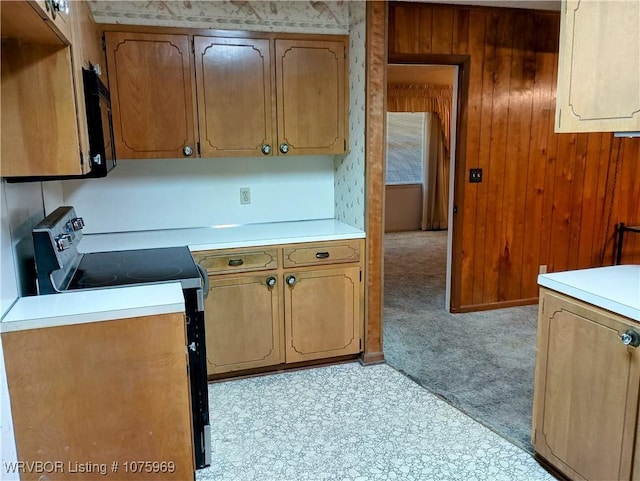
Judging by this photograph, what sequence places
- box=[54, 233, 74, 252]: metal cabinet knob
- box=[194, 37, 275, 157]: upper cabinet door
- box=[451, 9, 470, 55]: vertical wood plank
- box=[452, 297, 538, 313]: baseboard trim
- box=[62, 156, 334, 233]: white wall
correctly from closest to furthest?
box=[54, 233, 74, 252]: metal cabinet knob → box=[194, 37, 275, 157]: upper cabinet door → box=[62, 156, 334, 233]: white wall → box=[451, 9, 470, 55]: vertical wood plank → box=[452, 297, 538, 313]: baseboard trim

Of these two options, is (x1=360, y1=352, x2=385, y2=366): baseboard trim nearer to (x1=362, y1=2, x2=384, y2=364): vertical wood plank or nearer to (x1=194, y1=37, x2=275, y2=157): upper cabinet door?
(x1=362, y1=2, x2=384, y2=364): vertical wood plank

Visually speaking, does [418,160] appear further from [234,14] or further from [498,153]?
[234,14]

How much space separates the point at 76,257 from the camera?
2.25m

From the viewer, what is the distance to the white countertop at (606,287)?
1646 mm

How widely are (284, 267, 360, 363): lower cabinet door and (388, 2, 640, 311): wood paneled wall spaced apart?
1295 millimetres

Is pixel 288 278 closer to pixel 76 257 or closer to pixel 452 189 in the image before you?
pixel 76 257

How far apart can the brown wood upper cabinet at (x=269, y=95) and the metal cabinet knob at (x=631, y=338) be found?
1986 mm

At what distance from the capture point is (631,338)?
1.60 m

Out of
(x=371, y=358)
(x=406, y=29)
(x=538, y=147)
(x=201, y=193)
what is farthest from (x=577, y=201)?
(x=201, y=193)

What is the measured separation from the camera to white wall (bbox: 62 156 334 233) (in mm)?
3055

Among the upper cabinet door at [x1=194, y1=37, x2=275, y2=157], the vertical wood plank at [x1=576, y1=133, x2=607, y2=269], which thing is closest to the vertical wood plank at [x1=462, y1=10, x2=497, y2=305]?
the vertical wood plank at [x1=576, y1=133, x2=607, y2=269]

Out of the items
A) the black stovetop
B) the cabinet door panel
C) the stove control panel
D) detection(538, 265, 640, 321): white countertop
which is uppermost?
the cabinet door panel

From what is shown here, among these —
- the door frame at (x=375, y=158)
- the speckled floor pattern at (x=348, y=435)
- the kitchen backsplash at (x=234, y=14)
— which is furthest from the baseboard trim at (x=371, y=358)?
the kitchen backsplash at (x=234, y=14)

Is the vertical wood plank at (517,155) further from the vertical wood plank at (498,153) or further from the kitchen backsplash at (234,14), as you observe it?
the kitchen backsplash at (234,14)
